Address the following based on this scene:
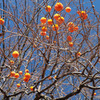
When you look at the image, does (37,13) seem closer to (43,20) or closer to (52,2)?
(52,2)

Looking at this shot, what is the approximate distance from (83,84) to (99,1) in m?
8.30

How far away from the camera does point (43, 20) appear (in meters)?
2.35

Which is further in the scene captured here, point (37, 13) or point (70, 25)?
point (37, 13)

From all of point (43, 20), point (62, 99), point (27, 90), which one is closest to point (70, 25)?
point (43, 20)

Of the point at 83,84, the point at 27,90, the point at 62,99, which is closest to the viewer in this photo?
the point at 83,84

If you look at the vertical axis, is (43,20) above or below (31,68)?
above

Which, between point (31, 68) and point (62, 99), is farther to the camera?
point (31, 68)

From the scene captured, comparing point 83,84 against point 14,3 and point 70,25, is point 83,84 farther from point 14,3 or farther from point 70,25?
point 14,3

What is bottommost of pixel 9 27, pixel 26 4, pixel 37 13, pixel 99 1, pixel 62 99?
pixel 62 99

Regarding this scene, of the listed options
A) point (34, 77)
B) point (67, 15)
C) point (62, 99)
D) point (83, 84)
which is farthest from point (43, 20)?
point (34, 77)

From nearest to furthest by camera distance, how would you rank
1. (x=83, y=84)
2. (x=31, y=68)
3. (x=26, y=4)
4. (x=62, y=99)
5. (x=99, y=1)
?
(x=83, y=84) < (x=62, y=99) < (x=26, y=4) < (x=31, y=68) < (x=99, y=1)

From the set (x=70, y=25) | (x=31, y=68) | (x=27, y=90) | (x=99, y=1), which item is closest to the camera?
(x=70, y=25)

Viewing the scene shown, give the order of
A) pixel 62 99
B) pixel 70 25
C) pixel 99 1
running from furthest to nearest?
1. pixel 99 1
2. pixel 62 99
3. pixel 70 25

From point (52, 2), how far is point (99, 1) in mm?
6995
